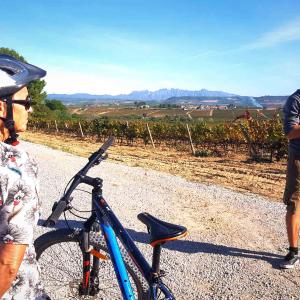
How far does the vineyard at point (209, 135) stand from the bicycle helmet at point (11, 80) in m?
14.6

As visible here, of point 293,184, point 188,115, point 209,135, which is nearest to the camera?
point 293,184

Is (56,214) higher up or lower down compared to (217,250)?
higher up

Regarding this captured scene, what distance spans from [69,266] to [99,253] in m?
0.56

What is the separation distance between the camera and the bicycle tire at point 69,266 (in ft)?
7.64

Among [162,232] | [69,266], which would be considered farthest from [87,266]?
[162,232]

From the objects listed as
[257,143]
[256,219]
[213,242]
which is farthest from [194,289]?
[257,143]

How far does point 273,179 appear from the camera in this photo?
10.2m

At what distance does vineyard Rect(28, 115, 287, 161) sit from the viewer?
16.0 meters

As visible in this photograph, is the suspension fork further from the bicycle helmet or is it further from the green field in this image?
the green field

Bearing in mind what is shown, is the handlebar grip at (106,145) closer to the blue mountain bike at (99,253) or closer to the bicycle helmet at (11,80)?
the blue mountain bike at (99,253)

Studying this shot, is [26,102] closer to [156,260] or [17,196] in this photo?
[17,196]

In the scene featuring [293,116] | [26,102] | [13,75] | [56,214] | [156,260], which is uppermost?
[13,75]

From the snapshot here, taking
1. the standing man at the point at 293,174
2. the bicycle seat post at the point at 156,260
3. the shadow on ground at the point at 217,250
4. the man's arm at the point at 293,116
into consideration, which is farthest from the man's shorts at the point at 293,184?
the bicycle seat post at the point at 156,260

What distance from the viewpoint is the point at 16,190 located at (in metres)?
1.24
